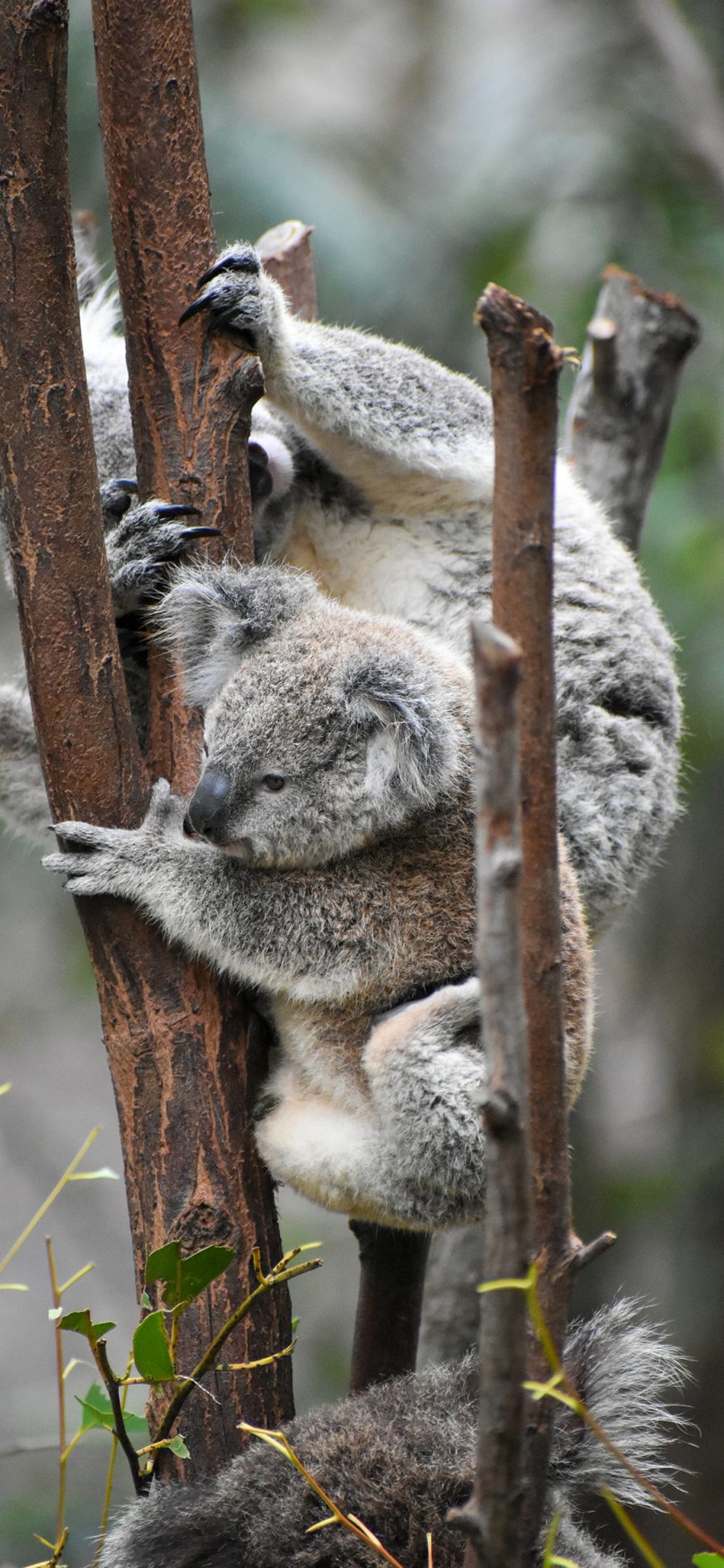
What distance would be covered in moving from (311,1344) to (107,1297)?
4.78 feet

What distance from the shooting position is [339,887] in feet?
7.04

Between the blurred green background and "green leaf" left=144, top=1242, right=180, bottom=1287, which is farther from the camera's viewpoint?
the blurred green background

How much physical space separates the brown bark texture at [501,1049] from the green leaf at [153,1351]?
60 centimetres

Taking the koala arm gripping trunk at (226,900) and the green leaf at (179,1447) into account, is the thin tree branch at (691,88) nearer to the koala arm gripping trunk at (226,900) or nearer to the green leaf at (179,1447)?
the koala arm gripping trunk at (226,900)

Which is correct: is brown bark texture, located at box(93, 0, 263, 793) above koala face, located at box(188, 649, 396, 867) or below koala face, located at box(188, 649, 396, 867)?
above

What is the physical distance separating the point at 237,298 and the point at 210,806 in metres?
0.89

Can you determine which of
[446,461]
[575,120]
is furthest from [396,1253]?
[575,120]

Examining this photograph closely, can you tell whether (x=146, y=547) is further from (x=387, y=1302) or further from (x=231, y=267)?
(x=387, y=1302)

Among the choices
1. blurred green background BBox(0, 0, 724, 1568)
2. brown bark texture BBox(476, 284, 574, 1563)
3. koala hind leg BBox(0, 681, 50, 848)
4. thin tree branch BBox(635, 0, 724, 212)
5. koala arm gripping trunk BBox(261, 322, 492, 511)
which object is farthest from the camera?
blurred green background BBox(0, 0, 724, 1568)

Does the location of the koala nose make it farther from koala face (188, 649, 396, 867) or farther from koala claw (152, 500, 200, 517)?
koala claw (152, 500, 200, 517)

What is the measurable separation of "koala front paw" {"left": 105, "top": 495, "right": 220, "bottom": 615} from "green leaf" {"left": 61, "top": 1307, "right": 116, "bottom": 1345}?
1202 mm

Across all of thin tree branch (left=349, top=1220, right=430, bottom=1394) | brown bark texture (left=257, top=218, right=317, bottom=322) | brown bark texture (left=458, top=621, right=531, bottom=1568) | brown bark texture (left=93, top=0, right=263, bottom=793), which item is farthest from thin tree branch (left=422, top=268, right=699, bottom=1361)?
brown bark texture (left=458, top=621, right=531, bottom=1568)

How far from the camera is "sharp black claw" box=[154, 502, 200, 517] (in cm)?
217

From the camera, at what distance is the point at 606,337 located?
3461 millimetres
